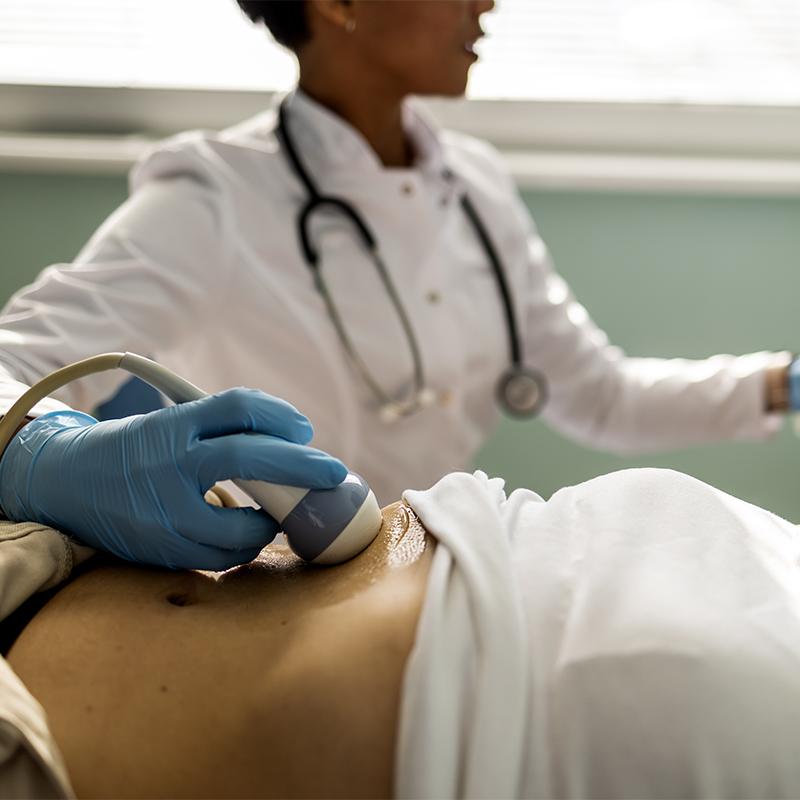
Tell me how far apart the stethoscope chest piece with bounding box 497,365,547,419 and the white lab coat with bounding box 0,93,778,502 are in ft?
0.10

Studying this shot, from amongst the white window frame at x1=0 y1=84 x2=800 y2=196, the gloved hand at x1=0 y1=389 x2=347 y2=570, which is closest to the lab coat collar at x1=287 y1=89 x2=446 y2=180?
the white window frame at x1=0 y1=84 x2=800 y2=196

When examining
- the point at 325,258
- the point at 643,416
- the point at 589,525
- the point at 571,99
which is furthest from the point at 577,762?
the point at 571,99

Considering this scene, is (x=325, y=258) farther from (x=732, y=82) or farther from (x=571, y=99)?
(x=732, y=82)

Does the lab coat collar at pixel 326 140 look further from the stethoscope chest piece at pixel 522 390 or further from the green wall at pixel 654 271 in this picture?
the green wall at pixel 654 271

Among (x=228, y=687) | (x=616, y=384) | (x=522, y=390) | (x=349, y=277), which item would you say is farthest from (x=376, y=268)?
(x=228, y=687)

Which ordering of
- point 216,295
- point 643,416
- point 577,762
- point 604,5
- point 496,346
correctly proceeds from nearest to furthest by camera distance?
1. point 577,762
2. point 216,295
3. point 496,346
4. point 643,416
5. point 604,5

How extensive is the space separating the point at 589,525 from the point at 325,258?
796 mm

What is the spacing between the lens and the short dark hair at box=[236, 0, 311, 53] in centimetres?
138

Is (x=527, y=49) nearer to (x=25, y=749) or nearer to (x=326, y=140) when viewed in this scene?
(x=326, y=140)

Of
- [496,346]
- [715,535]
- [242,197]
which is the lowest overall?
[496,346]

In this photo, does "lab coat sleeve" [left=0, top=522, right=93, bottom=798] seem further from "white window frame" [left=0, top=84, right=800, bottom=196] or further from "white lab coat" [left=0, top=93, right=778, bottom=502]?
→ "white window frame" [left=0, top=84, right=800, bottom=196]

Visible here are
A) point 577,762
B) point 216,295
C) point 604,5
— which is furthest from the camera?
point 604,5

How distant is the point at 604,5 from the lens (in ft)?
6.23

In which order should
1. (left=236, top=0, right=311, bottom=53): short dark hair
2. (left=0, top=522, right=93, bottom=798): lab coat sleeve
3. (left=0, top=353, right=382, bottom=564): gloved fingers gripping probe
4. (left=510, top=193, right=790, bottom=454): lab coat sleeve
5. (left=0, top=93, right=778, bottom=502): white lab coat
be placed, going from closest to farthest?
(left=0, top=522, right=93, bottom=798): lab coat sleeve < (left=0, top=353, right=382, bottom=564): gloved fingers gripping probe < (left=0, top=93, right=778, bottom=502): white lab coat < (left=236, top=0, right=311, bottom=53): short dark hair < (left=510, top=193, right=790, bottom=454): lab coat sleeve
